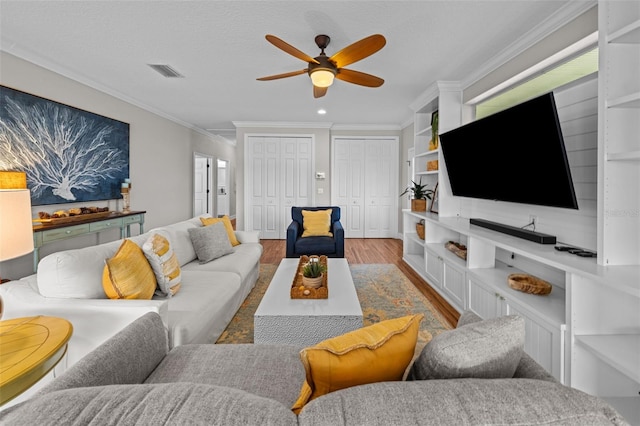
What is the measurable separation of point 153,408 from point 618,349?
207 centimetres

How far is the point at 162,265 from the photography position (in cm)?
211

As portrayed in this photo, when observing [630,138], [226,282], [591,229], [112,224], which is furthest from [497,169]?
[112,224]

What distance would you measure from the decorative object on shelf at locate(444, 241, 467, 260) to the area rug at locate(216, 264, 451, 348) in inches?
22.9

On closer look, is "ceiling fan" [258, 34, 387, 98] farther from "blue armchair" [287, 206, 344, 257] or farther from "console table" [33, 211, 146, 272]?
"console table" [33, 211, 146, 272]

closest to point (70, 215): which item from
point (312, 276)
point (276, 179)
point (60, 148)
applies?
point (60, 148)

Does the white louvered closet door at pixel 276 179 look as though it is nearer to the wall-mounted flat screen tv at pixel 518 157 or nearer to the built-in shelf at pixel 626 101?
the wall-mounted flat screen tv at pixel 518 157

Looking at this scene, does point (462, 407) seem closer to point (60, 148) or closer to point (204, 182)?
point (60, 148)

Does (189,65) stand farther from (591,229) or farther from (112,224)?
(591,229)

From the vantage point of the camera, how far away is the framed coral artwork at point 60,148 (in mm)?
3127

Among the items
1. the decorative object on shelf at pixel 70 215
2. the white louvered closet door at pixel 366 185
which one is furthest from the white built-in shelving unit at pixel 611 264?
the white louvered closet door at pixel 366 185

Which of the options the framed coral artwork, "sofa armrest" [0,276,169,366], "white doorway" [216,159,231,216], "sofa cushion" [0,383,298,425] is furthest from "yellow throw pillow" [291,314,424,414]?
"white doorway" [216,159,231,216]

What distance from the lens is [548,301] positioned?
2.12m

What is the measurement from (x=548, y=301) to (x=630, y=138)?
108 centimetres

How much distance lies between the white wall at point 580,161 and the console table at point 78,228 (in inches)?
172
